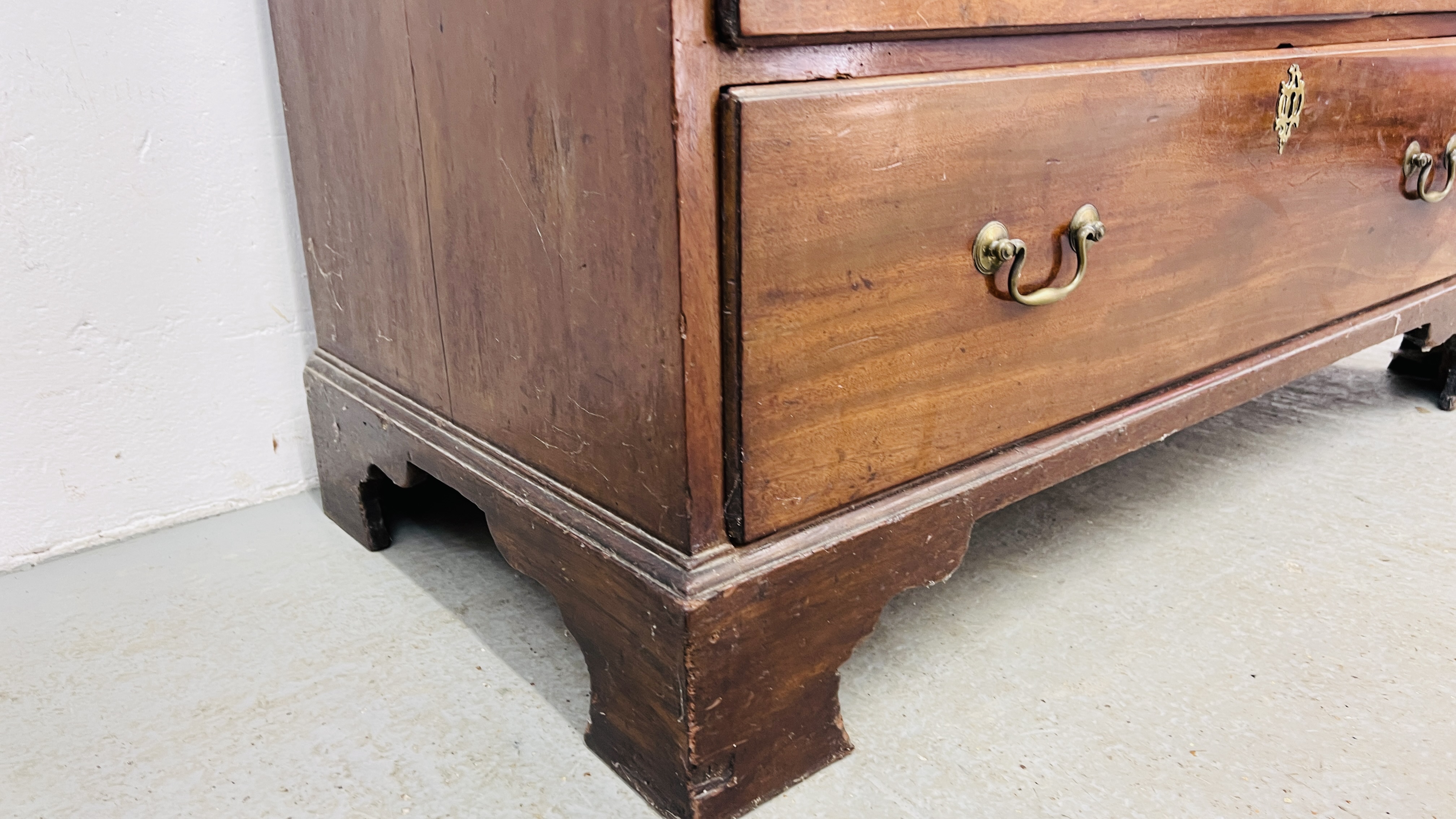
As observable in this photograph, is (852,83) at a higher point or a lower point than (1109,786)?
higher

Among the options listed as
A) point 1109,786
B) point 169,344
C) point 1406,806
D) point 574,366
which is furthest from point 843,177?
point 169,344

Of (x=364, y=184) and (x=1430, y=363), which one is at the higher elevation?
(x=364, y=184)

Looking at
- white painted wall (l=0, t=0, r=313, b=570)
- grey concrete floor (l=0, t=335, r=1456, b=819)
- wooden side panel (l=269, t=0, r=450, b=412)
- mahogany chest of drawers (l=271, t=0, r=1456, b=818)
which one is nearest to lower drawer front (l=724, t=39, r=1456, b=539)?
mahogany chest of drawers (l=271, t=0, r=1456, b=818)

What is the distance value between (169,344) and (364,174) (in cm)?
47

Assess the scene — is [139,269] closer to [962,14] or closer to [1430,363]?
[962,14]

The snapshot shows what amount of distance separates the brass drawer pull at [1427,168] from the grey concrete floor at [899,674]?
44cm

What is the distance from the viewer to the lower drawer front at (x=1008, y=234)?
73cm

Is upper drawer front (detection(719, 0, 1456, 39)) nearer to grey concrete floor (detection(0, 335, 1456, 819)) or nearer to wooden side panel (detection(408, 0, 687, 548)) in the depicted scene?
wooden side panel (detection(408, 0, 687, 548))

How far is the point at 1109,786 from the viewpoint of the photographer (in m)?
0.84

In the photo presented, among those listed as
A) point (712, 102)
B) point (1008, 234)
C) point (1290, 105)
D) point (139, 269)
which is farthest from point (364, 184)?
point (1290, 105)

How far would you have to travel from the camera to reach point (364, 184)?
1.12 meters

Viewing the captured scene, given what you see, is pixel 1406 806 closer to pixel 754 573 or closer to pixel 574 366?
pixel 754 573

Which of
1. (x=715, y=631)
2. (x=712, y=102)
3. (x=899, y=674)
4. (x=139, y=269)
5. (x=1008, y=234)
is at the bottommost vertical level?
(x=899, y=674)

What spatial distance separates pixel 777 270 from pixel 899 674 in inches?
19.8
